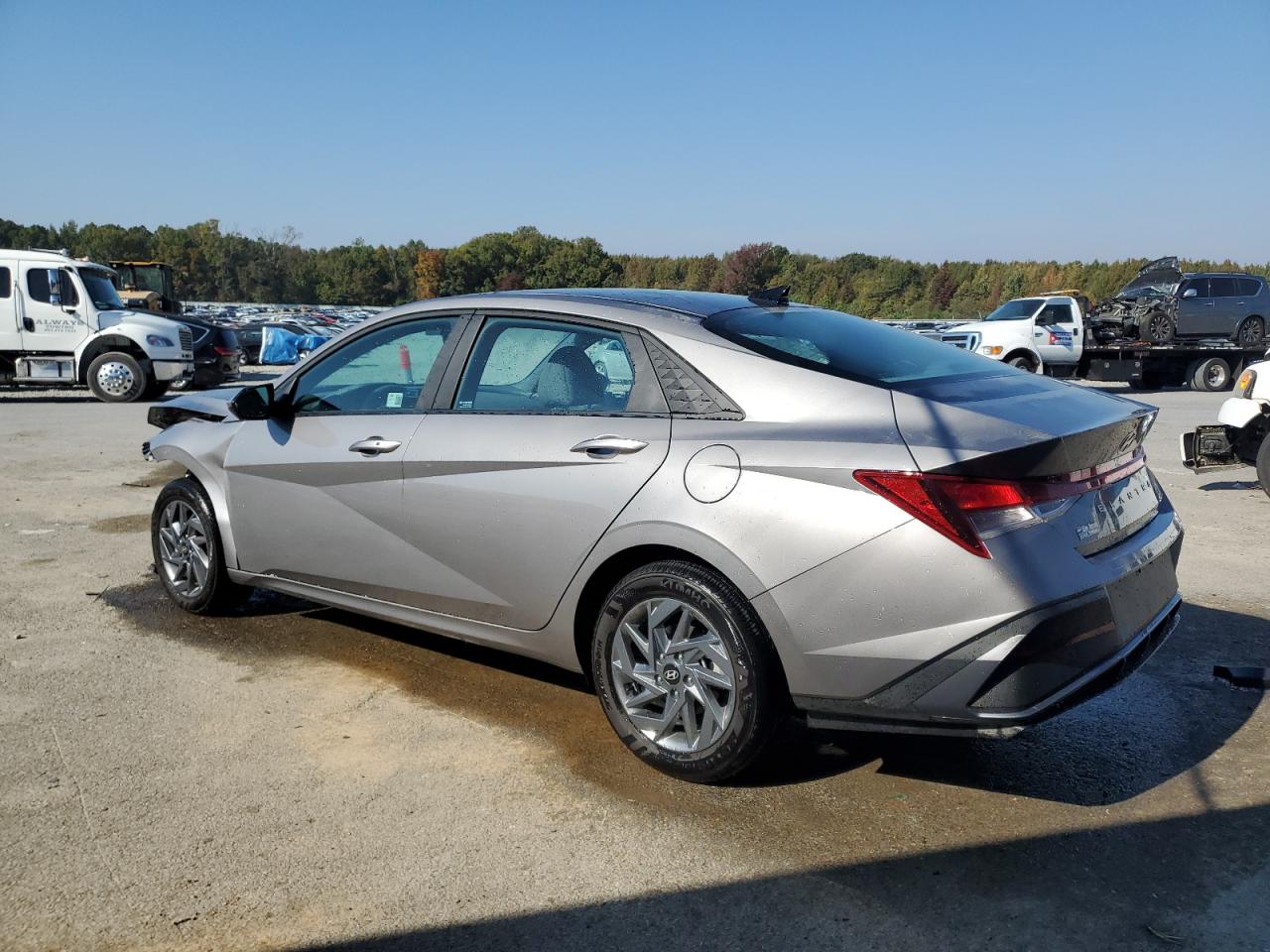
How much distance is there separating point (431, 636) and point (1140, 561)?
10.2 ft

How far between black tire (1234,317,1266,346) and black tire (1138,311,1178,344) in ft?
5.36

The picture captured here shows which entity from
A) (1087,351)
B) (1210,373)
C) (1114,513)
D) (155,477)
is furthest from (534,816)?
(1210,373)

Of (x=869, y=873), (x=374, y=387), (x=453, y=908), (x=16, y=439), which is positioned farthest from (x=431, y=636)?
(x=16, y=439)

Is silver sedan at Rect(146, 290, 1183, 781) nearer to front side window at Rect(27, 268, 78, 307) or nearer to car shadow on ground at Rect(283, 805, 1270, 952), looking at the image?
car shadow on ground at Rect(283, 805, 1270, 952)

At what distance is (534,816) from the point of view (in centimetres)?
317

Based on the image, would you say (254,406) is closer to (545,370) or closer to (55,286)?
(545,370)

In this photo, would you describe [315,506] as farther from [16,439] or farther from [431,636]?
[16,439]

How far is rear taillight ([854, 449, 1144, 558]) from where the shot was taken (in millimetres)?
2818

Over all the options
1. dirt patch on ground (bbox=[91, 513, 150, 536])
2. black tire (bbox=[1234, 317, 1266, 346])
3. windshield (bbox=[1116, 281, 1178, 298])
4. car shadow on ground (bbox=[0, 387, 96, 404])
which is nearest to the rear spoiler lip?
dirt patch on ground (bbox=[91, 513, 150, 536])

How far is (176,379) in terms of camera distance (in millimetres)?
18484

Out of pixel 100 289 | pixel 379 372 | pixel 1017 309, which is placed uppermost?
pixel 100 289

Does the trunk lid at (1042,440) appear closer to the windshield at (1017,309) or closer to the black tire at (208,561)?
the black tire at (208,561)

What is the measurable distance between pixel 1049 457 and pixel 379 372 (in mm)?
2785

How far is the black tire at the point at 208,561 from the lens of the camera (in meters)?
4.93
